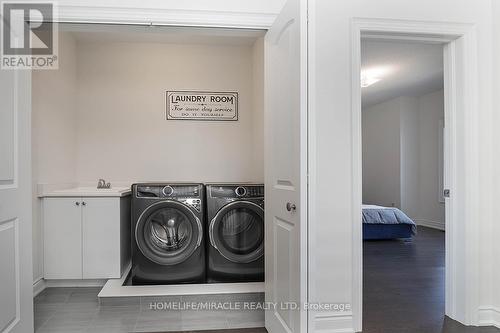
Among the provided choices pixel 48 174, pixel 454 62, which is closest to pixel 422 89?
A: pixel 454 62

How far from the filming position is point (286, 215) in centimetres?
193

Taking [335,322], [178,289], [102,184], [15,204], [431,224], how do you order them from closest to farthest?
[15,204] → [335,322] → [178,289] → [102,184] → [431,224]

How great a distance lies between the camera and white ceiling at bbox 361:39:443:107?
421cm

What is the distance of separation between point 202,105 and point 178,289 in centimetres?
208

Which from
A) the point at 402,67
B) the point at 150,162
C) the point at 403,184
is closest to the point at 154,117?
the point at 150,162

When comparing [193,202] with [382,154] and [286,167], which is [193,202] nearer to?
[286,167]

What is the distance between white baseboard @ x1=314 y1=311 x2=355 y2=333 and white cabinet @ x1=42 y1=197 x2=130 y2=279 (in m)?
1.82

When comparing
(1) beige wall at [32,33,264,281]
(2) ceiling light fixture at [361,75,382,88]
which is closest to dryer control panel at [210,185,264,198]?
(1) beige wall at [32,33,264,281]

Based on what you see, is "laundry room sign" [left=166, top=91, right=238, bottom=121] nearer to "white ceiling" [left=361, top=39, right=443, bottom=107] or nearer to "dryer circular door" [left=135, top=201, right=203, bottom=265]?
"dryer circular door" [left=135, top=201, right=203, bottom=265]

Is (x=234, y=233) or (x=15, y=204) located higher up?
(x=15, y=204)

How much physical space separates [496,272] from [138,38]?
3.81m

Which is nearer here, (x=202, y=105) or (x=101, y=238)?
(x=101, y=238)

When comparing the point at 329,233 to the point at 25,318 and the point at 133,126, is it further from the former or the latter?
the point at 133,126

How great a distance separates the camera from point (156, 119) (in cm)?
407
